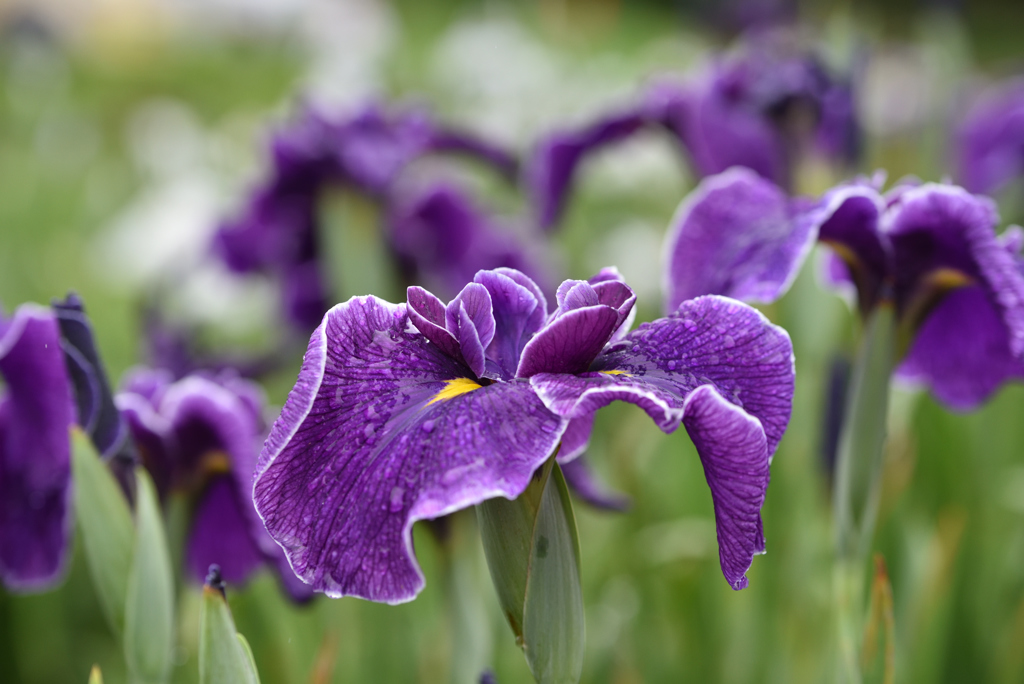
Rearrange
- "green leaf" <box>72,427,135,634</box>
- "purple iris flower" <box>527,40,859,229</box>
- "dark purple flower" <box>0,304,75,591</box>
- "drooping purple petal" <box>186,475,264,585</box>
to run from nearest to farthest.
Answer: "green leaf" <box>72,427,135,634</box>, "dark purple flower" <box>0,304,75,591</box>, "drooping purple petal" <box>186,475,264,585</box>, "purple iris flower" <box>527,40,859,229</box>

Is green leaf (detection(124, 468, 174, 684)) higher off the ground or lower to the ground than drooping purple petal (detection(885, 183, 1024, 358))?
lower

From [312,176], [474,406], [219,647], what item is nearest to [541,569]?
[474,406]

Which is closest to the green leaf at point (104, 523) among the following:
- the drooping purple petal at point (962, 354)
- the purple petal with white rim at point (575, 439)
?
the purple petal with white rim at point (575, 439)

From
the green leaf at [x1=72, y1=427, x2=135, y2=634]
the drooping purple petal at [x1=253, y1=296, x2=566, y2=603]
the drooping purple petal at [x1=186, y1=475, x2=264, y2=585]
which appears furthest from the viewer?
the drooping purple petal at [x1=186, y1=475, x2=264, y2=585]

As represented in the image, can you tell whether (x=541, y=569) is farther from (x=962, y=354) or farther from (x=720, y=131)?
(x=720, y=131)

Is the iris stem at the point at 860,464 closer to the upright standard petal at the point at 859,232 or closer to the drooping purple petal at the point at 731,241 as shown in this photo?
the upright standard petal at the point at 859,232

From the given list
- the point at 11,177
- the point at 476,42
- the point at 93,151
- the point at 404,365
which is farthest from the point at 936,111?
the point at 93,151

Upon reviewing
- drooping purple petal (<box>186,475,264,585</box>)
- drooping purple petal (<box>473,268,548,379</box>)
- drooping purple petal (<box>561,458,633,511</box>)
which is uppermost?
drooping purple petal (<box>473,268,548,379</box>)

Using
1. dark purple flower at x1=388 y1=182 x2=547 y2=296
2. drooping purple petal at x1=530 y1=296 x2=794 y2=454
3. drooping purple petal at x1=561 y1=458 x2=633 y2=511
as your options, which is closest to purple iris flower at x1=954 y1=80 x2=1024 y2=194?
dark purple flower at x1=388 y1=182 x2=547 y2=296

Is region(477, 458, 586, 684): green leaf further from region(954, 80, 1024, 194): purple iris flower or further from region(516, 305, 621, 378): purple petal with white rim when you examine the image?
region(954, 80, 1024, 194): purple iris flower
